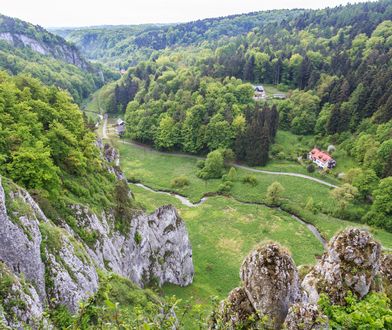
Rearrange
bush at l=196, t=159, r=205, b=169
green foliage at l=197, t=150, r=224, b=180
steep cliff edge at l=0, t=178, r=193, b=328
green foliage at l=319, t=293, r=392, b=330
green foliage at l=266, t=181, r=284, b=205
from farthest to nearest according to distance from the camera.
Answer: bush at l=196, t=159, r=205, b=169, green foliage at l=197, t=150, r=224, b=180, green foliage at l=266, t=181, r=284, b=205, steep cliff edge at l=0, t=178, r=193, b=328, green foliage at l=319, t=293, r=392, b=330

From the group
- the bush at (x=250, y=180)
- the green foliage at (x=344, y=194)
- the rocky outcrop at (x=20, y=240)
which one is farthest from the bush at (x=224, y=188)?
the rocky outcrop at (x=20, y=240)

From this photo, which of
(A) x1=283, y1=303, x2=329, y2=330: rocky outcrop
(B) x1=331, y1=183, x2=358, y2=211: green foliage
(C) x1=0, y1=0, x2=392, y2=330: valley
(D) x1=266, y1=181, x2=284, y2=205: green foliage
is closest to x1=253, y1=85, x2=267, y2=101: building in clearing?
(C) x1=0, y1=0, x2=392, y2=330: valley

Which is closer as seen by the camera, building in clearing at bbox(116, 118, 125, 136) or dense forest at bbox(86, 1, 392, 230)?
dense forest at bbox(86, 1, 392, 230)

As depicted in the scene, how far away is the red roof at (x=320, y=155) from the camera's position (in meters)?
80.9

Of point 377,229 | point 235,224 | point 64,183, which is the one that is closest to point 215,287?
point 235,224

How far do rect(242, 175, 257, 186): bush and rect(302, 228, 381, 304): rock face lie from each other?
197ft

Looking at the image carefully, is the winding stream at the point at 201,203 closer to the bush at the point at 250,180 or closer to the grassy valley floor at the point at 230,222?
the grassy valley floor at the point at 230,222

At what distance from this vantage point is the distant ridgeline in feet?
459

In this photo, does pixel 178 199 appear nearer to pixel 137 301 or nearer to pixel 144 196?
pixel 144 196

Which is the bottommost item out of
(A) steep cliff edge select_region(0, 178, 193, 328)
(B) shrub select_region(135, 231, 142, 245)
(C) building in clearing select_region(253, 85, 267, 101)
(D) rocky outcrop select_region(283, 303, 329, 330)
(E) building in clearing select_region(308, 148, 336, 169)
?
(E) building in clearing select_region(308, 148, 336, 169)

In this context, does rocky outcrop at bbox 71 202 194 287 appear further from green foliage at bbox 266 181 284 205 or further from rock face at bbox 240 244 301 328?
green foliage at bbox 266 181 284 205

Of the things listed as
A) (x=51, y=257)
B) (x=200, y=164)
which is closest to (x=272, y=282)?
(x=51, y=257)

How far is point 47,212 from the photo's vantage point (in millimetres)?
26812

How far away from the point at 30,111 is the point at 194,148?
61.4 m
